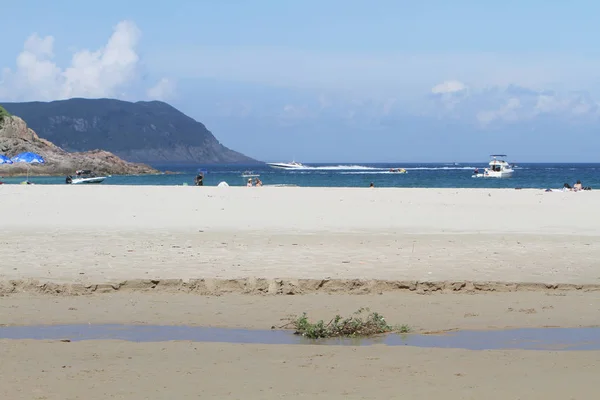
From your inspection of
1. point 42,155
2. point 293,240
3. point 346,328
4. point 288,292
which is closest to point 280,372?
point 346,328

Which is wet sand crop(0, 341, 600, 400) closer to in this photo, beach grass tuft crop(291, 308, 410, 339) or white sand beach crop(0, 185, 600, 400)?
white sand beach crop(0, 185, 600, 400)

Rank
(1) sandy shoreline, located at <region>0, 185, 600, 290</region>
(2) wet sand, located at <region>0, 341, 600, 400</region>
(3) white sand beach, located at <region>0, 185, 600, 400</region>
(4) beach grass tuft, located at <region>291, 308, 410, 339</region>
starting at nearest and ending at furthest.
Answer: (2) wet sand, located at <region>0, 341, 600, 400</region>
(3) white sand beach, located at <region>0, 185, 600, 400</region>
(4) beach grass tuft, located at <region>291, 308, 410, 339</region>
(1) sandy shoreline, located at <region>0, 185, 600, 290</region>

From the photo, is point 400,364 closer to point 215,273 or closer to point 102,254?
point 215,273

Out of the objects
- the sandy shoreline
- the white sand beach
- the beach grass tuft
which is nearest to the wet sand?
the white sand beach

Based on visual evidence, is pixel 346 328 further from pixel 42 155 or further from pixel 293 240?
pixel 42 155

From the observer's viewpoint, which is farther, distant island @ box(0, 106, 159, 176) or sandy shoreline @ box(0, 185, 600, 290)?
distant island @ box(0, 106, 159, 176)

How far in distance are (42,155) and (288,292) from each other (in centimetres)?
12561

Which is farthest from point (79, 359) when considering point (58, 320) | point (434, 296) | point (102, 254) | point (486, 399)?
point (102, 254)

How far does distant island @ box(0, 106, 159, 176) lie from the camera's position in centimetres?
11838

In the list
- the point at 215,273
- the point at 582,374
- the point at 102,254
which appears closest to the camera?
the point at 582,374

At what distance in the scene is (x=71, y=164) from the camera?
420ft

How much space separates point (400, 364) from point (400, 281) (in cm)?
396

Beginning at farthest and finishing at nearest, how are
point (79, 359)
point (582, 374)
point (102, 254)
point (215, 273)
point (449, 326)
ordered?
point (102, 254) → point (215, 273) → point (449, 326) → point (79, 359) → point (582, 374)

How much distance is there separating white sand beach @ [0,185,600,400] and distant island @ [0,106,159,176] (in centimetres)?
10106
